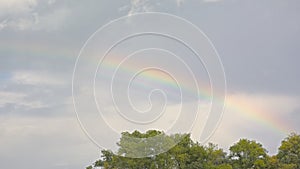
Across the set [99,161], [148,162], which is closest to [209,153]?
[148,162]

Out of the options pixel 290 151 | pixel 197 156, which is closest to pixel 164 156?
pixel 197 156

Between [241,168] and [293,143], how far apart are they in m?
4.60

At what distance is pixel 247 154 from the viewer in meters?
47.7

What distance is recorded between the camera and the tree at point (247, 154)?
47188 mm

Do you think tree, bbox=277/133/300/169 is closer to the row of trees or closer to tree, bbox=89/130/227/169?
the row of trees

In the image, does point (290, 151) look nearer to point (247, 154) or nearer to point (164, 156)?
point (247, 154)

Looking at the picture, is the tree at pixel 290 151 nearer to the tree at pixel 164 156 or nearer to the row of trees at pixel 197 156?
the row of trees at pixel 197 156

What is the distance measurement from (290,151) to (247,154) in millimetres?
3382

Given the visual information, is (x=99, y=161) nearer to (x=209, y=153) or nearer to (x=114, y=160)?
(x=114, y=160)

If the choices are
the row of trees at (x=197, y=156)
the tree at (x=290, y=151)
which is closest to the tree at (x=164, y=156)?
the row of trees at (x=197, y=156)

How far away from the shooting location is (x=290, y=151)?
156ft

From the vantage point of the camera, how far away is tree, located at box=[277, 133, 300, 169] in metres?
47.0

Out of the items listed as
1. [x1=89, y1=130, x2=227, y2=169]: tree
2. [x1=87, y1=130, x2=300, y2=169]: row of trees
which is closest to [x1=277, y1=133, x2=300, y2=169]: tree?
[x1=87, y1=130, x2=300, y2=169]: row of trees

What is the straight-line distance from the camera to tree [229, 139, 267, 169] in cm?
4719
